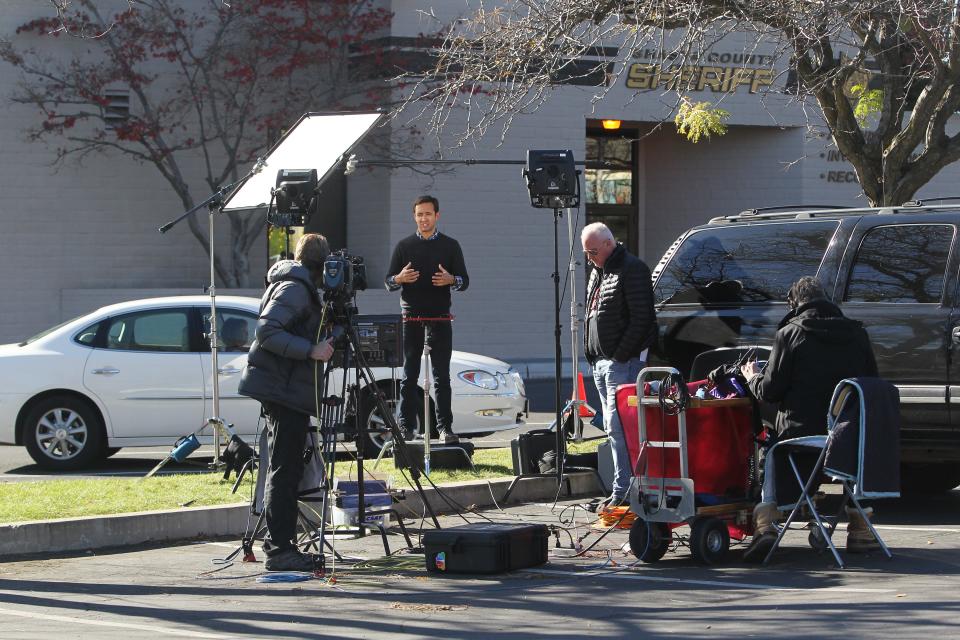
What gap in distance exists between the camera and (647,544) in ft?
27.4

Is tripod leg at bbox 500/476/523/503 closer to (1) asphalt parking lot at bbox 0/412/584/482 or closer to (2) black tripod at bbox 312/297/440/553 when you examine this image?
(2) black tripod at bbox 312/297/440/553

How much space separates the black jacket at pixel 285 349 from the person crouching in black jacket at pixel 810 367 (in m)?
2.70

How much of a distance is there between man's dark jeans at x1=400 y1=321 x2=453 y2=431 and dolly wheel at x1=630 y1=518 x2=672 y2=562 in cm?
356

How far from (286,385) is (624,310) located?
107 inches

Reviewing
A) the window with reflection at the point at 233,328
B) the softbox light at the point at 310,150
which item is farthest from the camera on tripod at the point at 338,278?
the window with reflection at the point at 233,328

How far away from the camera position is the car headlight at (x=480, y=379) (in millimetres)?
13258

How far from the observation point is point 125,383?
12742 millimetres

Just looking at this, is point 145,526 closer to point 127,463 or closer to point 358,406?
point 358,406

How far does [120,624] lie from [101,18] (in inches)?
625

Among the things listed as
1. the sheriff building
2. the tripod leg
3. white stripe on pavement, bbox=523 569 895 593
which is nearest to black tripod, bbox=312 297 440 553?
white stripe on pavement, bbox=523 569 895 593

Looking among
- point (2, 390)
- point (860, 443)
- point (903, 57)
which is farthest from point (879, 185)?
point (2, 390)

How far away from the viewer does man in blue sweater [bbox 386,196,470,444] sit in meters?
11.8

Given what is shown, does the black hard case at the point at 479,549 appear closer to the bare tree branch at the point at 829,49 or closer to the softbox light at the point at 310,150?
the softbox light at the point at 310,150

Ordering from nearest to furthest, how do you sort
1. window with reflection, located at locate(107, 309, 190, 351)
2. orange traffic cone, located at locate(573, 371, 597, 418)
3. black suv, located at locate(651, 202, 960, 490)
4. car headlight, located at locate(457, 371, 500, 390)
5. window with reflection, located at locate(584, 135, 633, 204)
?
black suv, located at locate(651, 202, 960, 490), orange traffic cone, located at locate(573, 371, 597, 418), window with reflection, located at locate(107, 309, 190, 351), car headlight, located at locate(457, 371, 500, 390), window with reflection, located at locate(584, 135, 633, 204)
